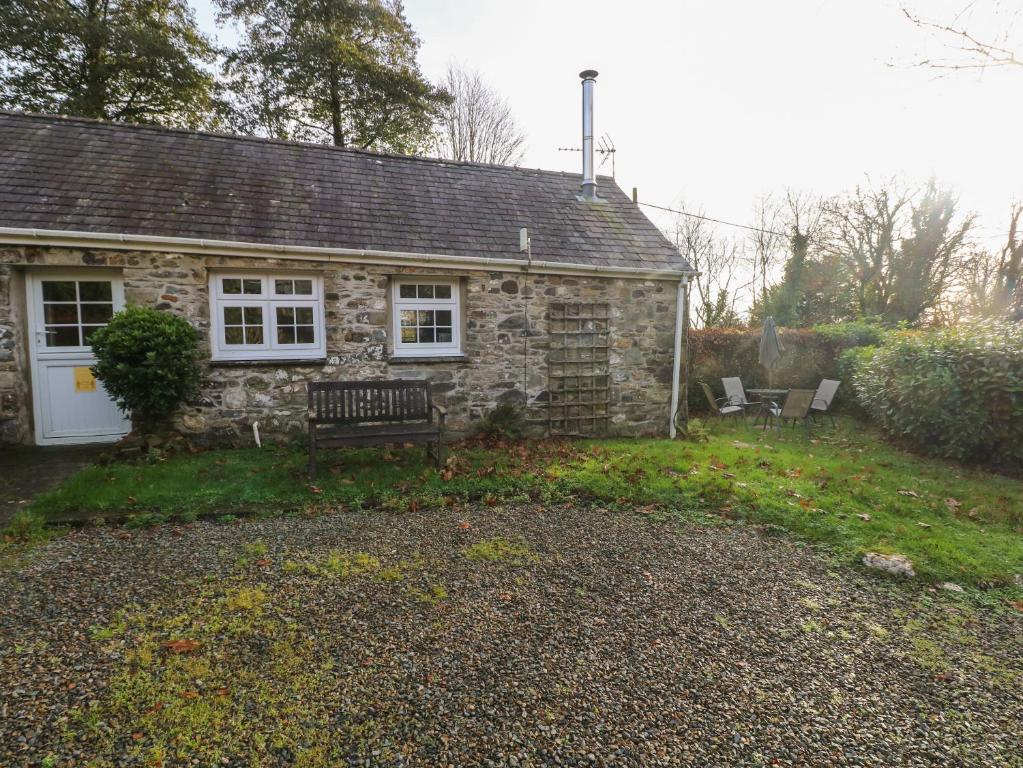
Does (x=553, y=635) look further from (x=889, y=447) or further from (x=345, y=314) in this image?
(x=889, y=447)

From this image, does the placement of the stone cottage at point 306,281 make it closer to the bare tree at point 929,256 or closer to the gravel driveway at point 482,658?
the gravel driveway at point 482,658

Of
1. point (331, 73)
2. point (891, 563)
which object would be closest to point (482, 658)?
point (891, 563)

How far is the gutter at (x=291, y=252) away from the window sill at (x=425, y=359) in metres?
1.40

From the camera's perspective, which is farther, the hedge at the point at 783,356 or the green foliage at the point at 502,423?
the hedge at the point at 783,356

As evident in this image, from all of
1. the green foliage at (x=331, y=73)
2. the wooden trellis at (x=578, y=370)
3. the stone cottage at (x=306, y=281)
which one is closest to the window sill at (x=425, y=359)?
the stone cottage at (x=306, y=281)

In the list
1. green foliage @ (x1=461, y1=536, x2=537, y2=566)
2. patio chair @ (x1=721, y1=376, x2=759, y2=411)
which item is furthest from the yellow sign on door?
patio chair @ (x1=721, y1=376, x2=759, y2=411)

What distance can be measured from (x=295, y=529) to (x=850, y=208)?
25.2 m

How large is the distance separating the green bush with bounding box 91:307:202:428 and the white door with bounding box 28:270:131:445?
2.99 feet

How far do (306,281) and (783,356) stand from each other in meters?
11.2

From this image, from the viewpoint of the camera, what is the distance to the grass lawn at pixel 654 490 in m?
4.88

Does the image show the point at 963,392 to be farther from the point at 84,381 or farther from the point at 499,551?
the point at 84,381

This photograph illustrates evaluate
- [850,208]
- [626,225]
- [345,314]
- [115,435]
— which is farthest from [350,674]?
[850,208]

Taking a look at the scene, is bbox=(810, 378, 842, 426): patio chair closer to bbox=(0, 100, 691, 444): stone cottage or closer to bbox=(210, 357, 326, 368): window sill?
bbox=(0, 100, 691, 444): stone cottage

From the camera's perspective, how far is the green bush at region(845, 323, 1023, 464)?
7.53m
